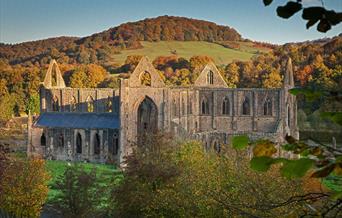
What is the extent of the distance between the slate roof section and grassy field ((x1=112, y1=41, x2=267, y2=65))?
65.1 metres

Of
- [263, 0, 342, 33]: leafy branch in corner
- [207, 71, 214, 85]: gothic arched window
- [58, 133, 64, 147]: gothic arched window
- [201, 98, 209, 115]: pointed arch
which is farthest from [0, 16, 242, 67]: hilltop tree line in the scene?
[263, 0, 342, 33]: leafy branch in corner

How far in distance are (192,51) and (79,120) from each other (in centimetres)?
8244

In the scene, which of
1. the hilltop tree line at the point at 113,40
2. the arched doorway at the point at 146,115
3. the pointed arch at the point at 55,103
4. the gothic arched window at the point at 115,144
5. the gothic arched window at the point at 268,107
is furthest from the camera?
the hilltop tree line at the point at 113,40

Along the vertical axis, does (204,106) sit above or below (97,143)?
above

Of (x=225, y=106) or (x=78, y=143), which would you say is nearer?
(x=78, y=143)

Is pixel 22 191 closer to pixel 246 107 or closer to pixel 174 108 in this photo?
pixel 174 108

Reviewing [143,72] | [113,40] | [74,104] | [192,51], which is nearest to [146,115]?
[143,72]

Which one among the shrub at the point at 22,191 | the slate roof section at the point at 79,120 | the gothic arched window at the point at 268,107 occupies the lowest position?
the shrub at the point at 22,191

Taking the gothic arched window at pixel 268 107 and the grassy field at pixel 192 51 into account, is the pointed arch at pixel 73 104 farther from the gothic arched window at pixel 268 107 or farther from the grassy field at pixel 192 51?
the grassy field at pixel 192 51

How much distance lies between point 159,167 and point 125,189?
185 centimetres

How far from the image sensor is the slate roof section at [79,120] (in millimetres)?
48094

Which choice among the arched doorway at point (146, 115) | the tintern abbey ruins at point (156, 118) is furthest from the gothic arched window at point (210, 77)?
the arched doorway at point (146, 115)

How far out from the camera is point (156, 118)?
46000 millimetres

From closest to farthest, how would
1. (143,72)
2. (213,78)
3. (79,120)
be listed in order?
1. (143,72)
2. (79,120)
3. (213,78)
